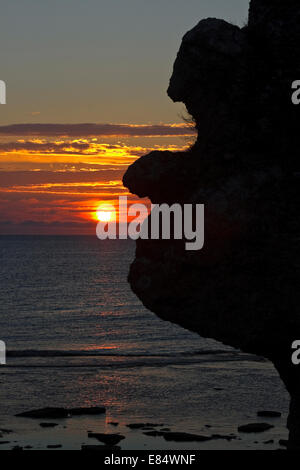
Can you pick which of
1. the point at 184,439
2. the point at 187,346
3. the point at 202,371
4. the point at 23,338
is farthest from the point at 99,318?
the point at 184,439

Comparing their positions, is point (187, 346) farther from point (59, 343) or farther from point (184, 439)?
point (184, 439)

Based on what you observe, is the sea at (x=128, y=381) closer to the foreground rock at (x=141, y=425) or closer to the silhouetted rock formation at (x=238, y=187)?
the foreground rock at (x=141, y=425)

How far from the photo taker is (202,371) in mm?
48969

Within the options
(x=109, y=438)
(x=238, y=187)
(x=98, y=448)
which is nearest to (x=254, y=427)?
(x=109, y=438)

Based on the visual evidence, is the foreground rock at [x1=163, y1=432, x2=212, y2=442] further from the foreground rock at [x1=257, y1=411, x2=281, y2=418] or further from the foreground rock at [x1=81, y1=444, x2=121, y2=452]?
the foreground rock at [x1=257, y1=411, x2=281, y2=418]

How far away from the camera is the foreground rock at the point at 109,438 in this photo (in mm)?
28109

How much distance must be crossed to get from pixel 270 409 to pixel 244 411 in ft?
4.56

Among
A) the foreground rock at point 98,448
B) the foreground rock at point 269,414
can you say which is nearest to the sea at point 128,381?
the foreground rock at point 269,414

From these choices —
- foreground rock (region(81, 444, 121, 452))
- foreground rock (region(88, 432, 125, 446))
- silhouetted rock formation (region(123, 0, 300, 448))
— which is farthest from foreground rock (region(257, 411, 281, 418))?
silhouetted rock formation (region(123, 0, 300, 448))

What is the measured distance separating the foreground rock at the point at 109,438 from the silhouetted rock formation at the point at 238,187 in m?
11.9

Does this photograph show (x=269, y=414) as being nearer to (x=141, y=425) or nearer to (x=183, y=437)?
(x=141, y=425)

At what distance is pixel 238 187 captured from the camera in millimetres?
16578

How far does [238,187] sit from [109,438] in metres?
15.1

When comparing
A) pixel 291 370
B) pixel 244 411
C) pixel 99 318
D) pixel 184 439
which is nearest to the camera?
Result: pixel 291 370
